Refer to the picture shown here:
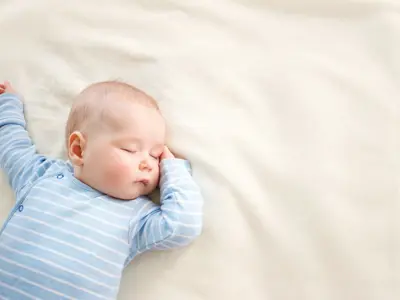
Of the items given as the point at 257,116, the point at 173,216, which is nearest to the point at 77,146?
the point at 173,216

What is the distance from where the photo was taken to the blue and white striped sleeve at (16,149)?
1.10 meters

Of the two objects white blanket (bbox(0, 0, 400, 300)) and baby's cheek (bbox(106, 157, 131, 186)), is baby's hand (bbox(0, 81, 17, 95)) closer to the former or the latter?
white blanket (bbox(0, 0, 400, 300))

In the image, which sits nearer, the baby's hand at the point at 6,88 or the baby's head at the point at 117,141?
the baby's head at the point at 117,141

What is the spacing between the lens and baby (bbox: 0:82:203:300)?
0.98 metres

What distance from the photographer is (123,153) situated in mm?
1023

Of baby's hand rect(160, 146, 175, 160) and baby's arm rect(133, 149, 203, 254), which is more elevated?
baby's hand rect(160, 146, 175, 160)

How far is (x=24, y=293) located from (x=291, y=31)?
2.10 ft

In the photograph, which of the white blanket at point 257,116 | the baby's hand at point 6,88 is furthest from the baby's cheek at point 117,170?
the baby's hand at point 6,88

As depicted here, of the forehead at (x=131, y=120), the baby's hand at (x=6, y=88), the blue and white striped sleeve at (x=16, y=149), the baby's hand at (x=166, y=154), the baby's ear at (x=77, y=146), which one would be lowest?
the blue and white striped sleeve at (x=16, y=149)

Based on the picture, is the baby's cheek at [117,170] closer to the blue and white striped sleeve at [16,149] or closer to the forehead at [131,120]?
the forehead at [131,120]

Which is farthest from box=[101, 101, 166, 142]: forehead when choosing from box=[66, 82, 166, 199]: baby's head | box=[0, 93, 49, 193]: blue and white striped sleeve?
box=[0, 93, 49, 193]: blue and white striped sleeve

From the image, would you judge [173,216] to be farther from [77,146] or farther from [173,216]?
[77,146]

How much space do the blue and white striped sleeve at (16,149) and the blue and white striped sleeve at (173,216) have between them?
22cm

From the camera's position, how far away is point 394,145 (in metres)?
1.02
